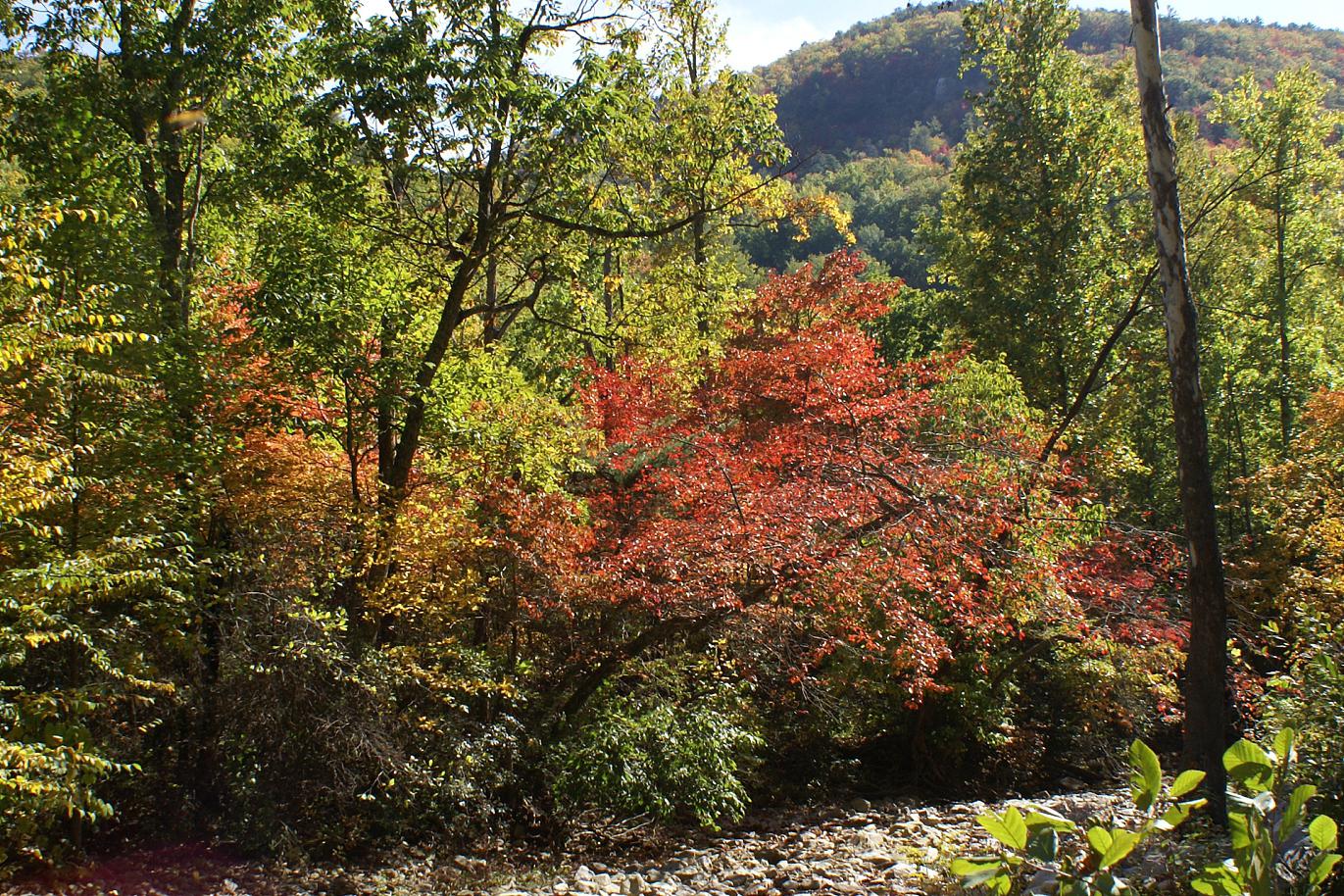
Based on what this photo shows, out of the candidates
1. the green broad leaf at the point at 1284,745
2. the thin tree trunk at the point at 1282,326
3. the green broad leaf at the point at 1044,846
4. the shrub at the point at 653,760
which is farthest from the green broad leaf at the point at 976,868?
the thin tree trunk at the point at 1282,326

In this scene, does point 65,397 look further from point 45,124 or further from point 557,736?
point 557,736

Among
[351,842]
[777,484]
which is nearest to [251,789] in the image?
[351,842]

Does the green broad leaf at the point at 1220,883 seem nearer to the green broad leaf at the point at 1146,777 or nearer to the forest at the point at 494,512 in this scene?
the green broad leaf at the point at 1146,777

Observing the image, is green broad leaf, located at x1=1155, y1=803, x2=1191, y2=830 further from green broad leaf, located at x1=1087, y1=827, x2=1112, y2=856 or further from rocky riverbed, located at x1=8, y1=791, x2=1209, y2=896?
rocky riverbed, located at x1=8, y1=791, x2=1209, y2=896

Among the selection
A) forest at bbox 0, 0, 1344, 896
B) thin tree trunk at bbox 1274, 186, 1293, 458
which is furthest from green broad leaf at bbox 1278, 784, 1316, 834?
thin tree trunk at bbox 1274, 186, 1293, 458

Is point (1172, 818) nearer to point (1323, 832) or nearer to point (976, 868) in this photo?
point (1323, 832)

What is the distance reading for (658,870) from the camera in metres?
8.20

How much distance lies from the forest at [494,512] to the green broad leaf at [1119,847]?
1.81 m

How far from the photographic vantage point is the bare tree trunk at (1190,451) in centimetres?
645

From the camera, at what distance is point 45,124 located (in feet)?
26.8

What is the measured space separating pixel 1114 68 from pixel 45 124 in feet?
71.7

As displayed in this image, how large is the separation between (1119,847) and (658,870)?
636 cm

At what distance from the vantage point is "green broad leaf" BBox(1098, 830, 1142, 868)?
8.55ft

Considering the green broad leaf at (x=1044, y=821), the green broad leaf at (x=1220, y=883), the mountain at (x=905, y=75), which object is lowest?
the green broad leaf at (x=1220, y=883)
